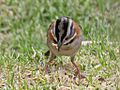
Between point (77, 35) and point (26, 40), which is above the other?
point (77, 35)

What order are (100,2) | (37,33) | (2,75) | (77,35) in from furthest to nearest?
1. (100,2)
2. (37,33)
3. (2,75)
4. (77,35)

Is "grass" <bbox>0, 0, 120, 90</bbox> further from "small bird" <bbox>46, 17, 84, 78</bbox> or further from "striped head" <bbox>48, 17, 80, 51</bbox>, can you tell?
"striped head" <bbox>48, 17, 80, 51</bbox>

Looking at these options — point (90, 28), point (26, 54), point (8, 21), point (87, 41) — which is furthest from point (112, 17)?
point (26, 54)

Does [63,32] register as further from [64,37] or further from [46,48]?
[46,48]

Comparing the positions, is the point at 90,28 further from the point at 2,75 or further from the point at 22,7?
the point at 2,75

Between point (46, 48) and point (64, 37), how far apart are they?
298 cm

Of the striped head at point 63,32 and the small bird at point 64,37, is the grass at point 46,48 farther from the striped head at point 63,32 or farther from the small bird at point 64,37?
the striped head at point 63,32

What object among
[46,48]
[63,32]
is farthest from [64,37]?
[46,48]

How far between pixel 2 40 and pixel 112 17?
226 cm

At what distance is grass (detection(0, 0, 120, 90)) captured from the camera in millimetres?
7047

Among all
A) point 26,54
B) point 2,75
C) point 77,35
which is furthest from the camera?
point 26,54

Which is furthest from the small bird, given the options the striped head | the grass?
the grass

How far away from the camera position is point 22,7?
1164 centimetres

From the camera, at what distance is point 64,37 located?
633 cm
